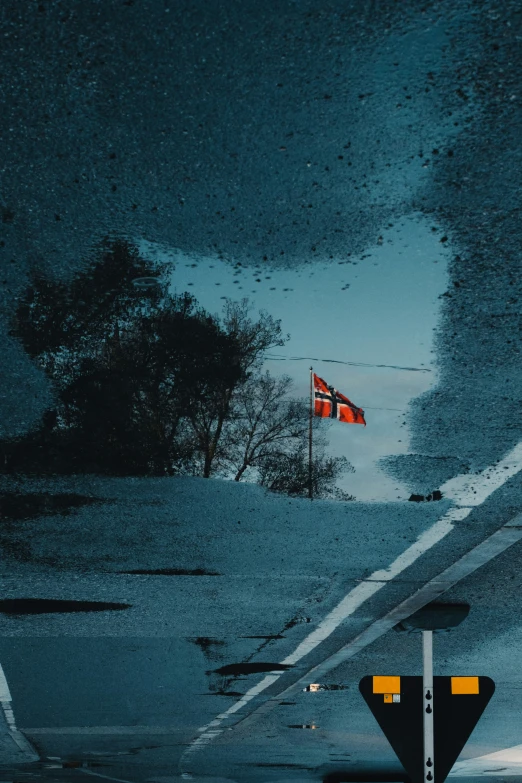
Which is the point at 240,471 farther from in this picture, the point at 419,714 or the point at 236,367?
the point at 419,714

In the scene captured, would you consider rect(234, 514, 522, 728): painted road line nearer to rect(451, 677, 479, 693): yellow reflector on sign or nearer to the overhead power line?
rect(451, 677, 479, 693): yellow reflector on sign

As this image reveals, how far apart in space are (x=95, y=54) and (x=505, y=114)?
1.36 metres

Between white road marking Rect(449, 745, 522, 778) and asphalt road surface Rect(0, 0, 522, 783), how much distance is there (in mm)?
10003

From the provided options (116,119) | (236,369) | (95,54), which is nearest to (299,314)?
(236,369)

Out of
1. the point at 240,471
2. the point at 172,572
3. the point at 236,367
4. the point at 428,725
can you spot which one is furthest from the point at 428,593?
the point at 236,367

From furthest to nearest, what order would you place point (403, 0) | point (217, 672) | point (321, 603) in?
point (217, 672)
point (321, 603)
point (403, 0)

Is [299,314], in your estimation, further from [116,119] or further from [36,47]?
[36,47]

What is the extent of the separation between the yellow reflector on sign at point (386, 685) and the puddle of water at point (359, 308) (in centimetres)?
337

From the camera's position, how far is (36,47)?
96.3 inches

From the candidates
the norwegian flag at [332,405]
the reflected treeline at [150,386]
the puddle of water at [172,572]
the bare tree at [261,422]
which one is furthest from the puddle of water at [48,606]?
the norwegian flag at [332,405]

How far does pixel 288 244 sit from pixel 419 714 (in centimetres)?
497

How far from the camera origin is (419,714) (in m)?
6.62

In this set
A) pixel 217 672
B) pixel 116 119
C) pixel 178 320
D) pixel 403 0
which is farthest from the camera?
pixel 217 672

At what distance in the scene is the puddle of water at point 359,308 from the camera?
10.4 feet
